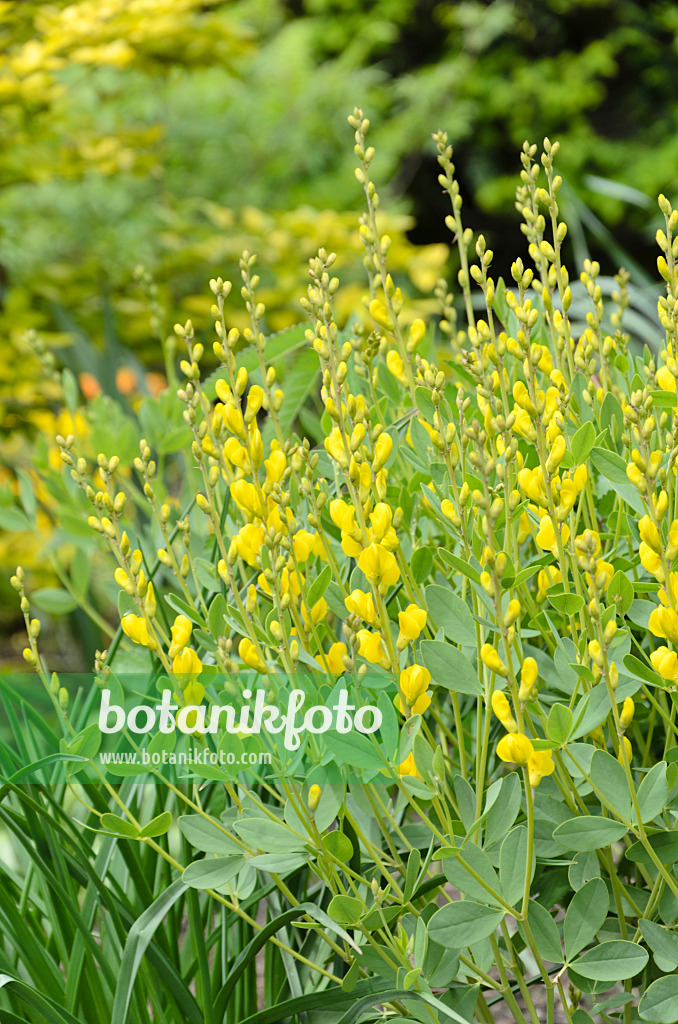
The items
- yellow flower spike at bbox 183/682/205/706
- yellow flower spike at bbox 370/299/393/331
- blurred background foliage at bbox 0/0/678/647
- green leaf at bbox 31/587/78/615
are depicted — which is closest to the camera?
yellow flower spike at bbox 183/682/205/706

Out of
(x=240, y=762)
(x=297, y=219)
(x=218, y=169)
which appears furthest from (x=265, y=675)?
(x=218, y=169)

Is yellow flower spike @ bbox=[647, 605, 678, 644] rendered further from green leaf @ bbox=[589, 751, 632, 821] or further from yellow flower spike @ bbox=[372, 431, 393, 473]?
yellow flower spike @ bbox=[372, 431, 393, 473]

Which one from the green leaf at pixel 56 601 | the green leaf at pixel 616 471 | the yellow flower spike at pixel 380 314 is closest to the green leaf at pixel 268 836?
the green leaf at pixel 616 471

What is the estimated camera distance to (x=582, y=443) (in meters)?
0.62

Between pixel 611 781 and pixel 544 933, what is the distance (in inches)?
4.9

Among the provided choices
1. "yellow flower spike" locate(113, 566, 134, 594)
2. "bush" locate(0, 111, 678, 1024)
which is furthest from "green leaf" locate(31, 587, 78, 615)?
"yellow flower spike" locate(113, 566, 134, 594)

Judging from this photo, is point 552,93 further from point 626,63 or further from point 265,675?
point 265,675

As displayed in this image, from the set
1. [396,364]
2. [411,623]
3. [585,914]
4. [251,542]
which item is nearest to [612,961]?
[585,914]

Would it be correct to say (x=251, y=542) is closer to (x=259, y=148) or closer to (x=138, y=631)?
(x=138, y=631)

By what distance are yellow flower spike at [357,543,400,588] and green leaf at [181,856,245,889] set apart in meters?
0.22

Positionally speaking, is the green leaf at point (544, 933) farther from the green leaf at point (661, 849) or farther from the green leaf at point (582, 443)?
the green leaf at point (582, 443)

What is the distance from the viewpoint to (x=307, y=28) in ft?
18.2

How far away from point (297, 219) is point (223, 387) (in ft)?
8.64

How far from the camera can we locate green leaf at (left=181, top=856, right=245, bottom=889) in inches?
22.9
